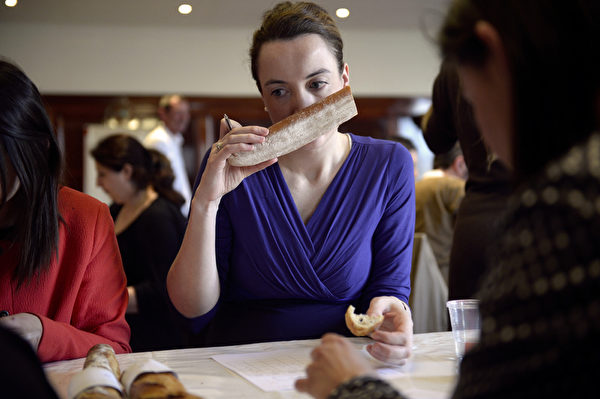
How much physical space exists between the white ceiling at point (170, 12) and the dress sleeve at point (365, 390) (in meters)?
4.92

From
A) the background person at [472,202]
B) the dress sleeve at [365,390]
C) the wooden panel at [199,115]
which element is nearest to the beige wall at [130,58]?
the wooden panel at [199,115]

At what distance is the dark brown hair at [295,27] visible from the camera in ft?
5.14

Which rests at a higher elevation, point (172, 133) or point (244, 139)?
point (172, 133)

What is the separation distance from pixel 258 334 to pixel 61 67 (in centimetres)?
590

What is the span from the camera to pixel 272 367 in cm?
119

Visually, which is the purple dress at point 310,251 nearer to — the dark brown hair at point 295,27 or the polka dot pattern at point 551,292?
the dark brown hair at point 295,27

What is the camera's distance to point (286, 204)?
161cm

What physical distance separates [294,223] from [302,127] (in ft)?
0.86

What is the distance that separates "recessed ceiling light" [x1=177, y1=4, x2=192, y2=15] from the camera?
17.9 ft

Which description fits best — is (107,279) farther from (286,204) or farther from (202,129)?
(202,129)

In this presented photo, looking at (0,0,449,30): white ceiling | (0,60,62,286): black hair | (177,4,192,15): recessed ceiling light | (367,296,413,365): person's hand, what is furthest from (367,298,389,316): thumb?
(177,4,192,15): recessed ceiling light

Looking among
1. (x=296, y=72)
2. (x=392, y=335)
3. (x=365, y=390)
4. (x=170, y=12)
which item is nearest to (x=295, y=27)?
(x=296, y=72)

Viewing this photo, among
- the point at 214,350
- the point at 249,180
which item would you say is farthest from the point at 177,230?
the point at 214,350

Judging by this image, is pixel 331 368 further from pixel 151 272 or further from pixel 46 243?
pixel 151 272
